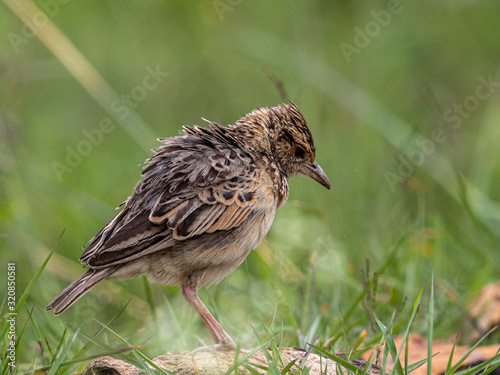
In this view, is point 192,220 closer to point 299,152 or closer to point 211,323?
point 211,323

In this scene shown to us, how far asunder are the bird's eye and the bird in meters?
0.36

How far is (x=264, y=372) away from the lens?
14.8 feet

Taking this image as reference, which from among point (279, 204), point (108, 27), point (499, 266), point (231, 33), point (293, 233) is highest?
point (108, 27)

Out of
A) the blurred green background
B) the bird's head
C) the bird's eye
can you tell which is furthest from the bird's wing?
the blurred green background

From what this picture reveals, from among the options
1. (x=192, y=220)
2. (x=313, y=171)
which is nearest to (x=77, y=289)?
(x=192, y=220)

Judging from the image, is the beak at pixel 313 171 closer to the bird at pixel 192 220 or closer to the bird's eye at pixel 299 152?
the bird's eye at pixel 299 152

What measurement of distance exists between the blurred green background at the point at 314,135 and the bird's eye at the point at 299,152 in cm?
75

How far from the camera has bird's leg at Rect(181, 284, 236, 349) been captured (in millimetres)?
5137

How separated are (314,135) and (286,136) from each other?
4.42 meters

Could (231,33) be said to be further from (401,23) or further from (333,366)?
(333,366)

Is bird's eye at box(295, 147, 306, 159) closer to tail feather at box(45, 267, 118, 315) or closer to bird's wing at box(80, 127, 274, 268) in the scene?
bird's wing at box(80, 127, 274, 268)

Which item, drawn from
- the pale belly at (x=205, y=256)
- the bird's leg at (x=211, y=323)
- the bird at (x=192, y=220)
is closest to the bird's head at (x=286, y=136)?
the bird at (x=192, y=220)

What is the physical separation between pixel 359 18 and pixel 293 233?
16.5ft

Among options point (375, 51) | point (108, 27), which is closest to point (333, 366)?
point (375, 51)
